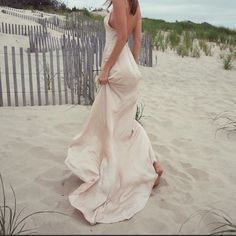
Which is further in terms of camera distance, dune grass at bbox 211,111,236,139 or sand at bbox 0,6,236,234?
dune grass at bbox 211,111,236,139

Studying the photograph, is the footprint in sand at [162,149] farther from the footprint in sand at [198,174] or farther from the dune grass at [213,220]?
the dune grass at [213,220]

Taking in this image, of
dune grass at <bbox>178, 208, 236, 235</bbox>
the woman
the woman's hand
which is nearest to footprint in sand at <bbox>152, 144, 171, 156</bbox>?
the woman

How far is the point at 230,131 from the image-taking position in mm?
5203

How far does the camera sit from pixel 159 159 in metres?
4.07

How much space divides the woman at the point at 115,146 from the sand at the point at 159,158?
0.11 m

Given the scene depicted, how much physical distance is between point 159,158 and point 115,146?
1.09 metres

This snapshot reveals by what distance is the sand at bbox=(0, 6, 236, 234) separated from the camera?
9.27 ft

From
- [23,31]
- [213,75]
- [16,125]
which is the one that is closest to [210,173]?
[16,125]

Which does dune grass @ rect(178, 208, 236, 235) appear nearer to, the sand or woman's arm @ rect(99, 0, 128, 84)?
the sand

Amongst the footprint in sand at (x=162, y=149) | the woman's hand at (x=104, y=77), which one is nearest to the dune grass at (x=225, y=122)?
the footprint in sand at (x=162, y=149)

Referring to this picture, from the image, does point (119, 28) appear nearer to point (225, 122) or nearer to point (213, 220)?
point (213, 220)

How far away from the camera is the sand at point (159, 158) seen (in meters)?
2.83

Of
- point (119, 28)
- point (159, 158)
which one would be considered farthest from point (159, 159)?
point (119, 28)

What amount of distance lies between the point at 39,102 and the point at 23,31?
9.97m
